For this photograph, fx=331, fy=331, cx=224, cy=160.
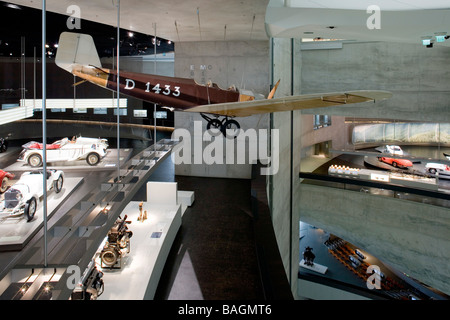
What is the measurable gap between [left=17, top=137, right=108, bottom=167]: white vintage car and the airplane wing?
6.78ft

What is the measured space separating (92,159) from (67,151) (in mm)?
471

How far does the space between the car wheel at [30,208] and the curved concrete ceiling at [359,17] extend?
4.57m

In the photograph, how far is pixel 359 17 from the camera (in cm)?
538

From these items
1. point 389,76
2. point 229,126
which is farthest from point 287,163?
point 229,126

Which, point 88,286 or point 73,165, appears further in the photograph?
point 73,165

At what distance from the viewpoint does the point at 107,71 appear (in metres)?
3.95

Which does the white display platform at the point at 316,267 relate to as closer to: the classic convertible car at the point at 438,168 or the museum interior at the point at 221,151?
the museum interior at the point at 221,151

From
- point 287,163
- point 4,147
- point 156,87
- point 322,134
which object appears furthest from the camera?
point 322,134

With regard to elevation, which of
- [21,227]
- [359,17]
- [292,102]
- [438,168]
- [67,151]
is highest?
[359,17]

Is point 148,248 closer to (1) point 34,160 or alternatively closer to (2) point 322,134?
(1) point 34,160

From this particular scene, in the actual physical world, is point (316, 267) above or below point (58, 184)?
below

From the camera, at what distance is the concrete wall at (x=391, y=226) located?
437 inches

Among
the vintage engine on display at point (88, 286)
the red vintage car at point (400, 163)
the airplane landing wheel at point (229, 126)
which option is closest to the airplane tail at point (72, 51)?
the airplane landing wheel at point (229, 126)

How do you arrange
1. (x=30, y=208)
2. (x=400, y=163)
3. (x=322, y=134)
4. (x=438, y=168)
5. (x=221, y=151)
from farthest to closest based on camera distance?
(x=322, y=134) → (x=400, y=163) → (x=221, y=151) → (x=438, y=168) → (x=30, y=208)
